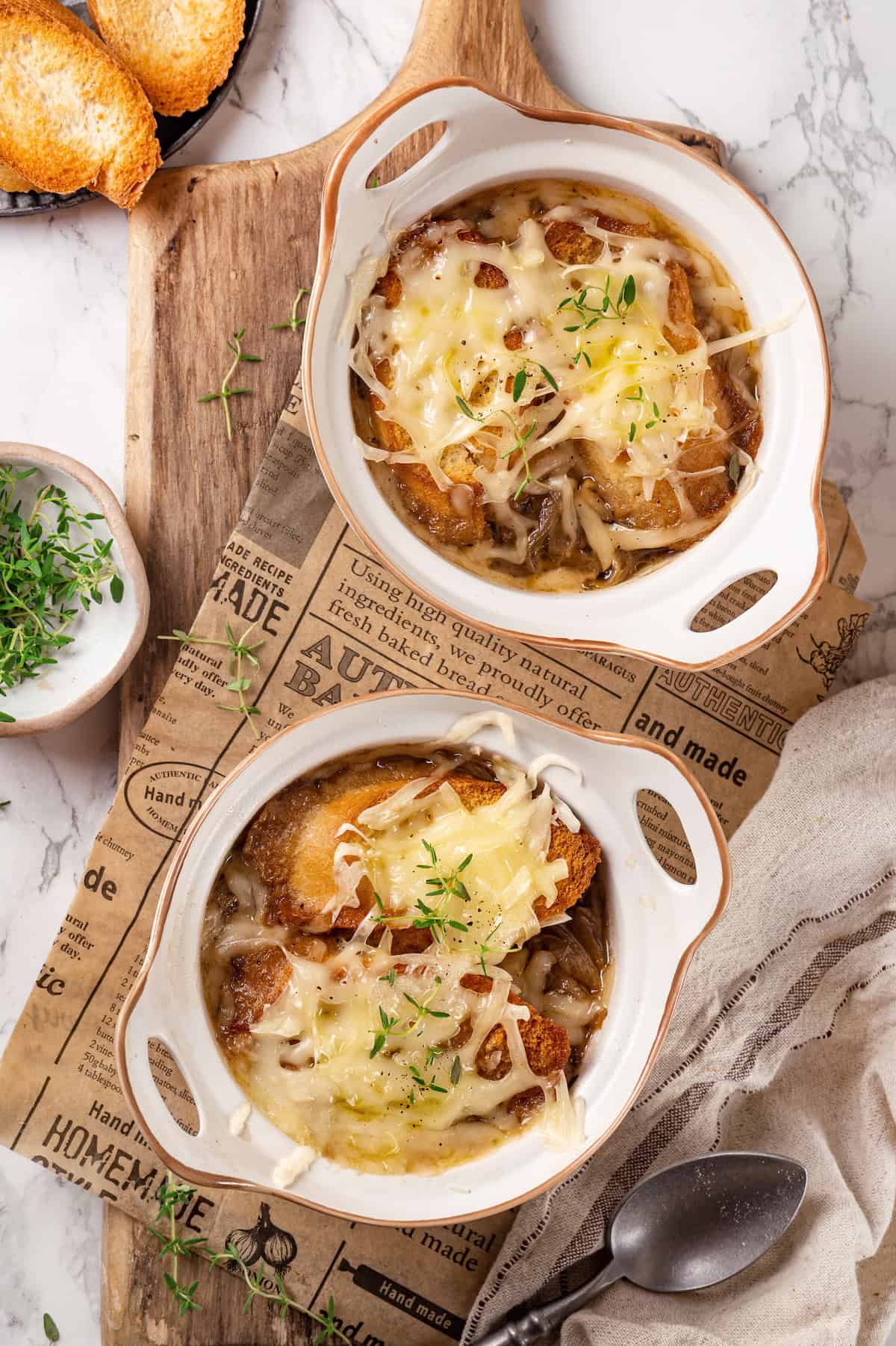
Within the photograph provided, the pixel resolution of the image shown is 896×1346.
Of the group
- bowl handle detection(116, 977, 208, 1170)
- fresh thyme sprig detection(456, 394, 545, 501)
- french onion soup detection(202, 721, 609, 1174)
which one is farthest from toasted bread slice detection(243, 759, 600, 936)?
fresh thyme sprig detection(456, 394, 545, 501)

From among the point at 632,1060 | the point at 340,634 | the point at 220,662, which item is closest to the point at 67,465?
the point at 220,662

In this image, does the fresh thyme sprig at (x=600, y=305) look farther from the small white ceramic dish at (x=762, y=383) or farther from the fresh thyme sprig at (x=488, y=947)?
the fresh thyme sprig at (x=488, y=947)

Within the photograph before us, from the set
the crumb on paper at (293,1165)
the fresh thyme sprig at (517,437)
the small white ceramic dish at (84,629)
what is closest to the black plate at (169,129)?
the small white ceramic dish at (84,629)

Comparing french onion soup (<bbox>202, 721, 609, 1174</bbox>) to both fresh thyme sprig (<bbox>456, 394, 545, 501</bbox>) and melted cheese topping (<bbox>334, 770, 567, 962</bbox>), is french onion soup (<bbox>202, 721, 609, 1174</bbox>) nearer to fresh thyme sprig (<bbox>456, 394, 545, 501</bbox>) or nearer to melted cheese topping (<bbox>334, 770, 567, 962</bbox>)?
melted cheese topping (<bbox>334, 770, 567, 962</bbox>)

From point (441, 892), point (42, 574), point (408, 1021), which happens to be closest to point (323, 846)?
point (441, 892)

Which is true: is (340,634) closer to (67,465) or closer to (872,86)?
(67,465)

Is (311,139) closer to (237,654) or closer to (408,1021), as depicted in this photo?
(237,654)
